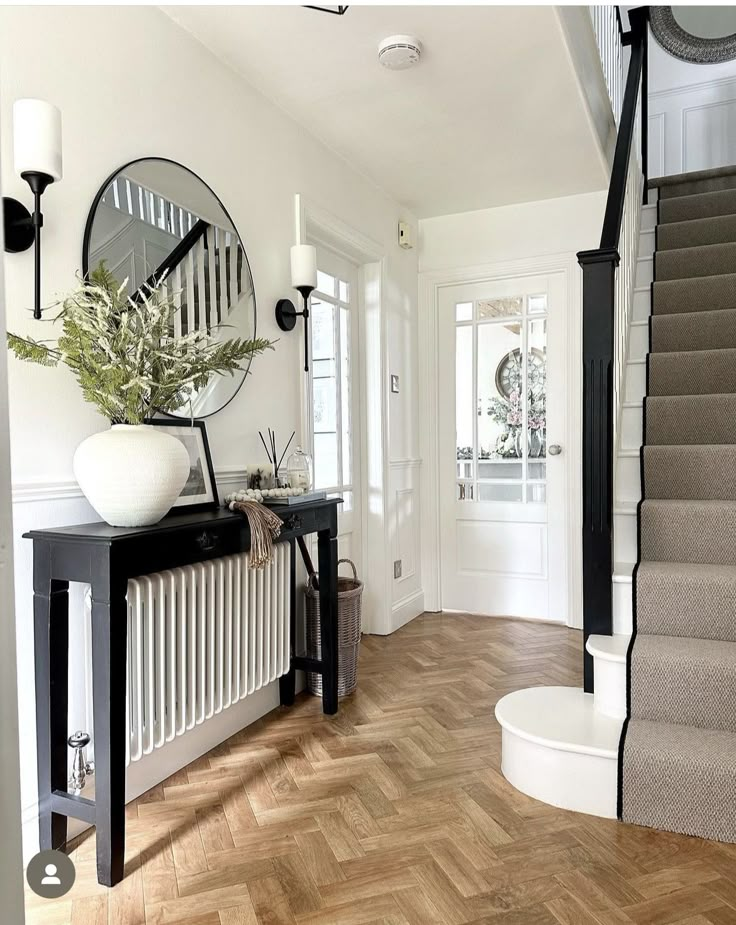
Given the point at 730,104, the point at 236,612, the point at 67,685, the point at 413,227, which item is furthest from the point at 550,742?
the point at 730,104

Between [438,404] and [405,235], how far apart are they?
3.35ft

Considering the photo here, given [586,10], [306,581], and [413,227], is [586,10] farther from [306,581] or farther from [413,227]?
[306,581]

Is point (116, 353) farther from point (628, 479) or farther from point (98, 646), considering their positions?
point (628, 479)

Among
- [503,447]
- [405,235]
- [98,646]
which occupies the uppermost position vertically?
[405,235]

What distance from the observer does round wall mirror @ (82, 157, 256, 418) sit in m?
2.02

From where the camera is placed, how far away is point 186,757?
2318mm

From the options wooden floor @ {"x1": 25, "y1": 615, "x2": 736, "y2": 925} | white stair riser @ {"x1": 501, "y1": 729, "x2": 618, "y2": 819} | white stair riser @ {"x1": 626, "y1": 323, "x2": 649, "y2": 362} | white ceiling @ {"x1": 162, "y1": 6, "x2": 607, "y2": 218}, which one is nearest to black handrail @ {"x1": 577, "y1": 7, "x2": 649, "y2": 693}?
white stair riser @ {"x1": 501, "y1": 729, "x2": 618, "y2": 819}

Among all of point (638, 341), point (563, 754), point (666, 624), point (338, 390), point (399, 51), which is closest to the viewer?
point (563, 754)

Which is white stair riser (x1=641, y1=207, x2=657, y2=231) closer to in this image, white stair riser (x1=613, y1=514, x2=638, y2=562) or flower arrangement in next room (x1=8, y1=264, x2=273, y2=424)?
white stair riser (x1=613, y1=514, x2=638, y2=562)

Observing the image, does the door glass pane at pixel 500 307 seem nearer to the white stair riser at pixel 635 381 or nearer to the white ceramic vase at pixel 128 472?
the white stair riser at pixel 635 381

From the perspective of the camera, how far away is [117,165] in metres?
2.05

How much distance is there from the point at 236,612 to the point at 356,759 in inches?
25.0

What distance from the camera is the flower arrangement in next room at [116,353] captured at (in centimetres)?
169
